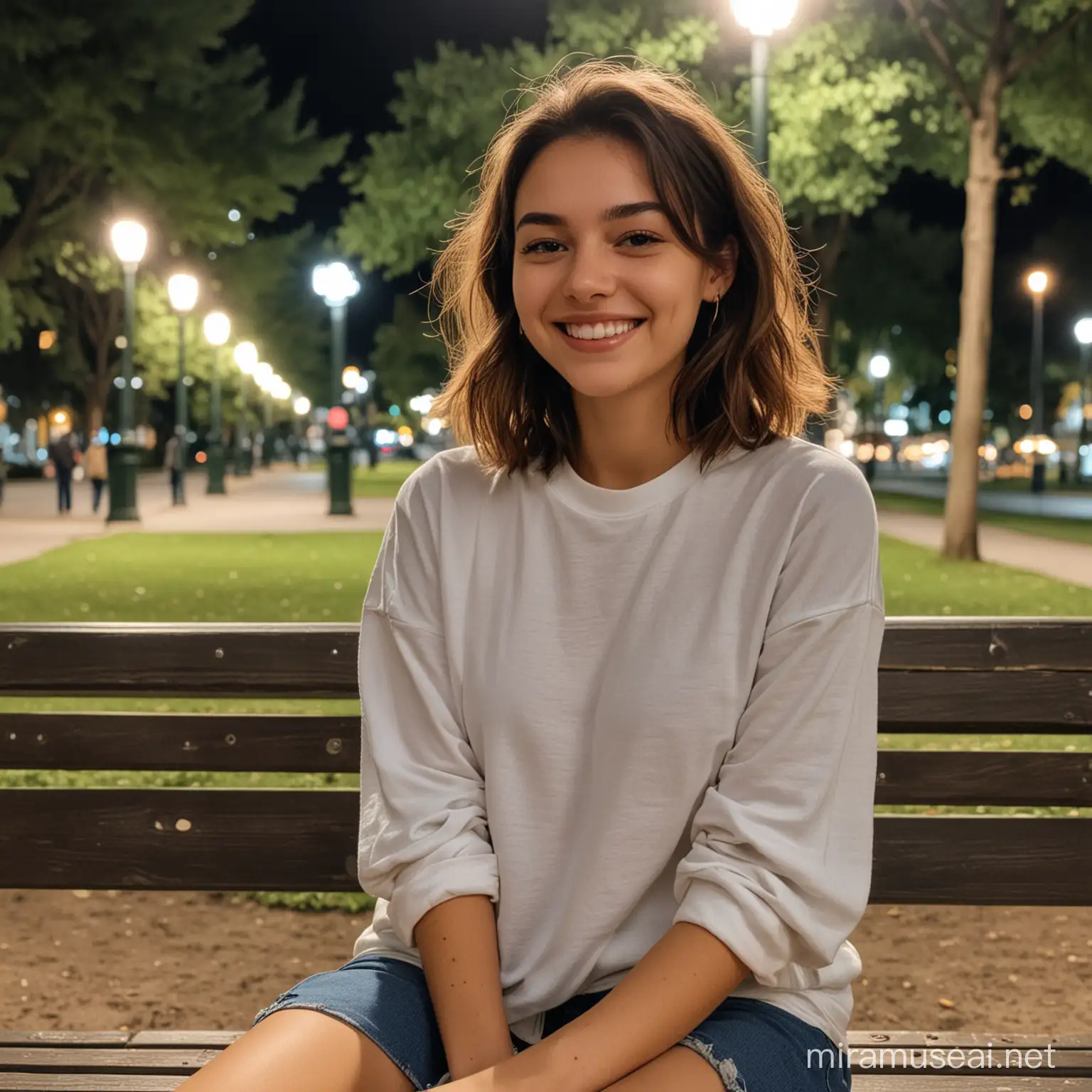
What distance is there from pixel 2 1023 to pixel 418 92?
20.0 m

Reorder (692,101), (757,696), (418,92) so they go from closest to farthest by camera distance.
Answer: (757,696)
(692,101)
(418,92)

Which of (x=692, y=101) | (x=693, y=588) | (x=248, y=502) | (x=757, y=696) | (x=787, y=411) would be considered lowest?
(x=248, y=502)

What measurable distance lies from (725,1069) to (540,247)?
4.21ft

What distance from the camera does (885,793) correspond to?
140 inches

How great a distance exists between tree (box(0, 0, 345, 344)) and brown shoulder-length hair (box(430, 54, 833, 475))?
799 inches

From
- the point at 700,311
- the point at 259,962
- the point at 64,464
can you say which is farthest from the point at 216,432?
the point at 700,311

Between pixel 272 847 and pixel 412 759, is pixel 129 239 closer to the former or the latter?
pixel 272 847

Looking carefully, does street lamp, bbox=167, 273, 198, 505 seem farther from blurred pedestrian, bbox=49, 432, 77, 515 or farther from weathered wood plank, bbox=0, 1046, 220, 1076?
weathered wood plank, bbox=0, 1046, 220, 1076

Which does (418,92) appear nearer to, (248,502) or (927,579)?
(927,579)

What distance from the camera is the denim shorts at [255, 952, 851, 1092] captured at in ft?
7.32

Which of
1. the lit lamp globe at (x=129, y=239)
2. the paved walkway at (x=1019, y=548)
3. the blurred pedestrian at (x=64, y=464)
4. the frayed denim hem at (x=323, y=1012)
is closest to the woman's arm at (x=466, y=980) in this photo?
the frayed denim hem at (x=323, y=1012)

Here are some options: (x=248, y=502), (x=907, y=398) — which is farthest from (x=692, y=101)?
(x=907, y=398)

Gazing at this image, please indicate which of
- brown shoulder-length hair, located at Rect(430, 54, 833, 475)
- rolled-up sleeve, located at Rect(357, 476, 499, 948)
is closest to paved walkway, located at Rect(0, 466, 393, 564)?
brown shoulder-length hair, located at Rect(430, 54, 833, 475)

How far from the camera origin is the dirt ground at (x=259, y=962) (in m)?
4.63
